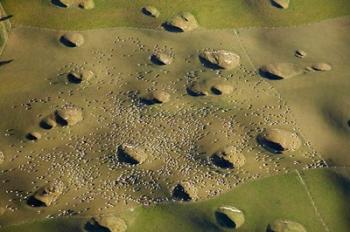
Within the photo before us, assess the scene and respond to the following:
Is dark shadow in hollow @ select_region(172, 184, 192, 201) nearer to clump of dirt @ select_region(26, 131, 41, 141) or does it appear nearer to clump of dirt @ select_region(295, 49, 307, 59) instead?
clump of dirt @ select_region(26, 131, 41, 141)

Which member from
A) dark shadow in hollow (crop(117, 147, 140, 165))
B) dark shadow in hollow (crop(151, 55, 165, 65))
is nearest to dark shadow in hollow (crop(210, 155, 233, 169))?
dark shadow in hollow (crop(117, 147, 140, 165))

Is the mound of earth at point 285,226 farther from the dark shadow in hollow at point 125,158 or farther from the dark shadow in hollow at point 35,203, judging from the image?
the dark shadow in hollow at point 35,203

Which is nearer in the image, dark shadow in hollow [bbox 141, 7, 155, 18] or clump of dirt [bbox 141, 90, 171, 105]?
clump of dirt [bbox 141, 90, 171, 105]

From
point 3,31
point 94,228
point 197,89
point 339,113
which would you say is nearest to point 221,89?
point 197,89

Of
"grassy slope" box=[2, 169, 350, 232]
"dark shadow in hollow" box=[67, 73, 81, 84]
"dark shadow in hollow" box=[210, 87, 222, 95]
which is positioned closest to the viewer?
"grassy slope" box=[2, 169, 350, 232]

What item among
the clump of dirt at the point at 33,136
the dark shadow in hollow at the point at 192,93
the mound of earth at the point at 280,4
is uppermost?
the mound of earth at the point at 280,4

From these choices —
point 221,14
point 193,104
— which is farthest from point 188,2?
point 193,104

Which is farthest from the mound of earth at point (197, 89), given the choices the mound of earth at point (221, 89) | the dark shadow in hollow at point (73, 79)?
the dark shadow in hollow at point (73, 79)
